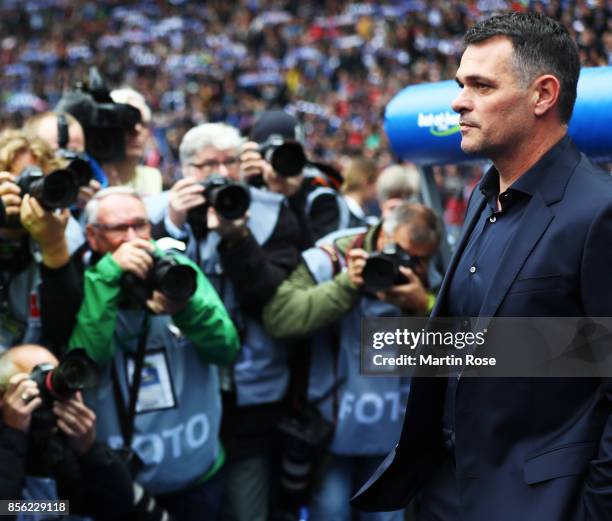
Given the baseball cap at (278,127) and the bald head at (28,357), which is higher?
the baseball cap at (278,127)

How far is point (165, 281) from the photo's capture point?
319cm

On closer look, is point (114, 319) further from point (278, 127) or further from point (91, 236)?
point (278, 127)

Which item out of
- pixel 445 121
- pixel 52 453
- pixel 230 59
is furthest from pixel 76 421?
pixel 230 59

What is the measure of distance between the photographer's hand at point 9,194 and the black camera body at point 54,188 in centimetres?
4

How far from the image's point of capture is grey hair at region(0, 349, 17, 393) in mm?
3051

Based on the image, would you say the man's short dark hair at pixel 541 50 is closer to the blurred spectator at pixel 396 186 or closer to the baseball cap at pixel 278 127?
the baseball cap at pixel 278 127

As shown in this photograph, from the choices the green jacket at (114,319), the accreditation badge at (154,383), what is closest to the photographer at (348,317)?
the green jacket at (114,319)

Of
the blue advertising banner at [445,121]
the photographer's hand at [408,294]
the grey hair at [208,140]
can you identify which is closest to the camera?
the blue advertising banner at [445,121]

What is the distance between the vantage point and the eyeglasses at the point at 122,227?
339 cm

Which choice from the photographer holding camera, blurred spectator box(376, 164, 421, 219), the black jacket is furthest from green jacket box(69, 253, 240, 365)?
blurred spectator box(376, 164, 421, 219)

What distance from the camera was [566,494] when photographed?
1.95 metres

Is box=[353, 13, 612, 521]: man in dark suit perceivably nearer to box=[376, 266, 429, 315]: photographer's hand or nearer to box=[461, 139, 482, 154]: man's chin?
box=[461, 139, 482, 154]: man's chin

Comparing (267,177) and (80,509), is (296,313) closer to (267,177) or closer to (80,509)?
(267,177)

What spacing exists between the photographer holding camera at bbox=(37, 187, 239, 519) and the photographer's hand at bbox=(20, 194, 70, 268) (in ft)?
0.20
